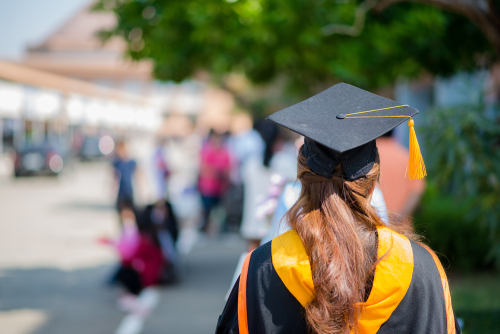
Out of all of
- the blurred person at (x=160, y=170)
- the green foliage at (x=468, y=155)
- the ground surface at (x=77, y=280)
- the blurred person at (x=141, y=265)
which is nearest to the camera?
the green foliage at (x=468, y=155)

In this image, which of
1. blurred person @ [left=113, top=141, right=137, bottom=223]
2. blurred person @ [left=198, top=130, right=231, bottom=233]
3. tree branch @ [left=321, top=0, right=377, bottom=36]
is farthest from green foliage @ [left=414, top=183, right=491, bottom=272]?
blurred person @ [left=113, top=141, right=137, bottom=223]

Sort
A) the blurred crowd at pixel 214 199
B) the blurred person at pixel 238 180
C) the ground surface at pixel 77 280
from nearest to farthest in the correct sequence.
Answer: the blurred crowd at pixel 214 199 < the ground surface at pixel 77 280 < the blurred person at pixel 238 180

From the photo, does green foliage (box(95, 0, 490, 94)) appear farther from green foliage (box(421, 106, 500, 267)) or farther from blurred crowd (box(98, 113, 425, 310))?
green foliage (box(421, 106, 500, 267))

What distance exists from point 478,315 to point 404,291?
3.29 meters

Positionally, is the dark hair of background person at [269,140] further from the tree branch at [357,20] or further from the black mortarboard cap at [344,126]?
the black mortarboard cap at [344,126]

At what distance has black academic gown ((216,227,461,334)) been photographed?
1.34 metres

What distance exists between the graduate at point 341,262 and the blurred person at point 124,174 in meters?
6.42

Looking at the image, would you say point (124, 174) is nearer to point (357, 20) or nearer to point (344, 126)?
point (357, 20)

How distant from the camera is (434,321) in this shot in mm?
1363

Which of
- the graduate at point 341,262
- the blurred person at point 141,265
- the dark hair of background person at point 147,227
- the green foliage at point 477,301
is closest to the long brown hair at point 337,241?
the graduate at point 341,262

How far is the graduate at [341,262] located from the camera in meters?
1.34

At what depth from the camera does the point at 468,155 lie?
3.58 m

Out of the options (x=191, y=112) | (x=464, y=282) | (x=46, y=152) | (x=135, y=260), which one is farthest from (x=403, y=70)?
(x=191, y=112)

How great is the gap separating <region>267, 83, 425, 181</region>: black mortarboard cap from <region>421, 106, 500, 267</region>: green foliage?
227 cm
